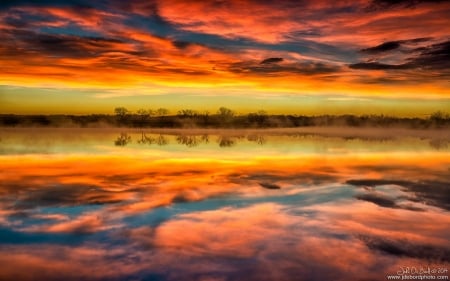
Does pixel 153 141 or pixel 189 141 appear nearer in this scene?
pixel 189 141

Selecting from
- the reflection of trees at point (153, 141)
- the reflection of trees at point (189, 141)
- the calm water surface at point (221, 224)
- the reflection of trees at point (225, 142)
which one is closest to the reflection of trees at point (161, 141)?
the reflection of trees at point (153, 141)

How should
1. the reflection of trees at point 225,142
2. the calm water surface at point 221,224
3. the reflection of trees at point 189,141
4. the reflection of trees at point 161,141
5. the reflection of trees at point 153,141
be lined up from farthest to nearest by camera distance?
the reflection of trees at point 153,141 < the reflection of trees at point 161,141 < the reflection of trees at point 189,141 < the reflection of trees at point 225,142 < the calm water surface at point 221,224

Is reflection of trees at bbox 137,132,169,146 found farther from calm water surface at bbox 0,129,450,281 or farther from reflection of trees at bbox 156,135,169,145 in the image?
calm water surface at bbox 0,129,450,281

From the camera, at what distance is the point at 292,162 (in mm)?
18891

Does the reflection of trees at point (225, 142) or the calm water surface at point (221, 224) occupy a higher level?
the calm water surface at point (221, 224)

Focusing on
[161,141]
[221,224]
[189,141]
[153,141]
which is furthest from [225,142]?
[221,224]

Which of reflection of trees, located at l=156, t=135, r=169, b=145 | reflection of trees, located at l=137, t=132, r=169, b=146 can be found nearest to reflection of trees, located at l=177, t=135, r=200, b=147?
reflection of trees, located at l=156, t=135, r=169, b=145

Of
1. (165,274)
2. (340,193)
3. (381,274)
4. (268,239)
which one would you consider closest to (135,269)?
(165,274)

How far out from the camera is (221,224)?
8375 millimetres

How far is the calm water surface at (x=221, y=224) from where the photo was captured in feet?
20.1

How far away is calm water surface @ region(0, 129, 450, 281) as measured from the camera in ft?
20.1

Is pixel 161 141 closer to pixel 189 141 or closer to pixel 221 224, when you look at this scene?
pixel 189 141

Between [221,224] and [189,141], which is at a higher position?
[221,224]

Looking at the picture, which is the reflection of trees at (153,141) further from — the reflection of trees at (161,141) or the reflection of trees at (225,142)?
the reflection of trees at (225,142)
